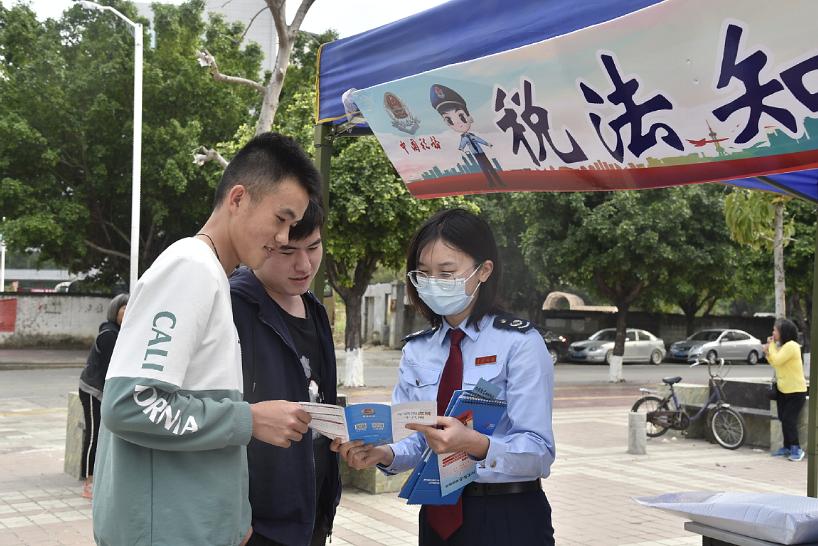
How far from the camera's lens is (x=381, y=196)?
1662 centimetres

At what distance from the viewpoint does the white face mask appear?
9.19ft

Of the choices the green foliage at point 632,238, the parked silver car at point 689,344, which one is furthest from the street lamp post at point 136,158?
the parked silver car at point 689,344

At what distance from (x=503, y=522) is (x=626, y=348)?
29.4 m

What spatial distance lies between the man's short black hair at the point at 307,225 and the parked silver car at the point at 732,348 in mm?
31228

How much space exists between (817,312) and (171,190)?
22030 millimetres

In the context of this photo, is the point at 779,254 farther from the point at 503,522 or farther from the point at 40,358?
the point at 40,358

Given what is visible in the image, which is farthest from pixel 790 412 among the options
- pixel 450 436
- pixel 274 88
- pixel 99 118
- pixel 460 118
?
pixel 99 118

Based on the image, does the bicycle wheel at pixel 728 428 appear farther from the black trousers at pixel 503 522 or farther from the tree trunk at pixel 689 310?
the tree trunk at pixel 689 310

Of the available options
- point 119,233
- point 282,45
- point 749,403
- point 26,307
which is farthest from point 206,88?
point 749,403

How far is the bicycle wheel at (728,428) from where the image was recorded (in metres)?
11.5

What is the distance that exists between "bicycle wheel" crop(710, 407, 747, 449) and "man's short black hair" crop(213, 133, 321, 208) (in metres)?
10.7

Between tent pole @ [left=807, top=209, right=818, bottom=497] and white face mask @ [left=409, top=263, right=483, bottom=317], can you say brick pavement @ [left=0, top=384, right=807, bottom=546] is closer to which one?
tent pole @ [left=807, top=209, right=818, bottom=497]

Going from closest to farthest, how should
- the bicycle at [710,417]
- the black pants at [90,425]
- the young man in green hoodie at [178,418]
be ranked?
the young man in green hoodie at [178,418] < the black pants at [90,425] < the bicycle at [710,417]

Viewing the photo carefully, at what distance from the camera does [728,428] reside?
1171 centimetres
